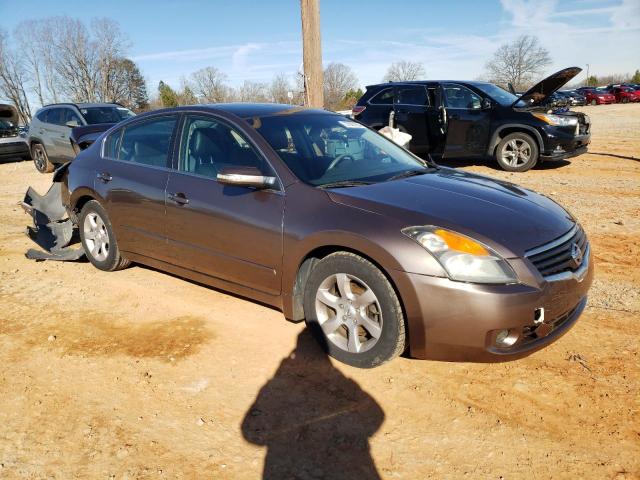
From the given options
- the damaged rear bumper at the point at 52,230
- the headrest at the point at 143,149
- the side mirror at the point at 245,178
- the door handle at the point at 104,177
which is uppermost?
the headrest at the point at 143,149

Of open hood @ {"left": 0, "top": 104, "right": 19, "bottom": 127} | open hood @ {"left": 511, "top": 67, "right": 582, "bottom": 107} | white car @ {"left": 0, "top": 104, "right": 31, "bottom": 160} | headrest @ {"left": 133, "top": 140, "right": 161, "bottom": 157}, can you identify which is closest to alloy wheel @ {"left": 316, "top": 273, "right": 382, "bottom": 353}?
headrest @ {"left": 133, "top": 140, "right": 161, "bottom": 157}

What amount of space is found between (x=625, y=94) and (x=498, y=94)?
137ft

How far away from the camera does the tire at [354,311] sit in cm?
285

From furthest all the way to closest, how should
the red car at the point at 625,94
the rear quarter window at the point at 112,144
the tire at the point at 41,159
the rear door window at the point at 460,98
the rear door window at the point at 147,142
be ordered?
1. the red car at the point at 625,94
2. the tire at the point at 41,159
3. the rear door window at the point at 460,98
4. the rear quarter window at the point at 112,144
5. the rear door window at the point at 147,142

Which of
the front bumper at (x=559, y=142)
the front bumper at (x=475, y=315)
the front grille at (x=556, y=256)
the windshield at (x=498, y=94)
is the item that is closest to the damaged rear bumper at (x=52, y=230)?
the front bumper at (x=475, y=315)

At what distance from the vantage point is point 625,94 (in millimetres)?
43688

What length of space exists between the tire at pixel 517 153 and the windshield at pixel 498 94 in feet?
2.26

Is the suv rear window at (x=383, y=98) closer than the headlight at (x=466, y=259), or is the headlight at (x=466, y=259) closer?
the headlight at (x=466, y=259)

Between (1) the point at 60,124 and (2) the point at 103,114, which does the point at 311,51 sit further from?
(1) the point at 60,124

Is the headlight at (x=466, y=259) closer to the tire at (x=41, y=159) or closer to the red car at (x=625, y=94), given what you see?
the tire at (x=41, y=159)

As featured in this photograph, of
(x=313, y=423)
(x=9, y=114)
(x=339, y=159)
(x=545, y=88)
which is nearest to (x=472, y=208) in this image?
(x=339, y=159)

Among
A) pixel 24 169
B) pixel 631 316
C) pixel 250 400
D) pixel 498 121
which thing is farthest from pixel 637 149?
pixel 24 169

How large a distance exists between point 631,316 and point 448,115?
7.19 m

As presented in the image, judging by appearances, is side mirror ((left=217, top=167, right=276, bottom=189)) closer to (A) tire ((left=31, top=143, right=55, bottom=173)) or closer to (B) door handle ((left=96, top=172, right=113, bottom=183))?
(B) door handle ((left=96, top=172, right=113, bottom=183))
